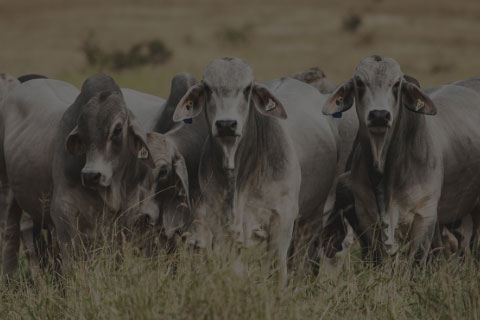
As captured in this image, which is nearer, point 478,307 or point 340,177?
point 478,307

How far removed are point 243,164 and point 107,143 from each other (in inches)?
37.9

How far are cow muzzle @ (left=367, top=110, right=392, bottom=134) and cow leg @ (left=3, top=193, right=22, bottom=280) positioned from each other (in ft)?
12.3

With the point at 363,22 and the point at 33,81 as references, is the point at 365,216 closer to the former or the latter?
the point at 33,81

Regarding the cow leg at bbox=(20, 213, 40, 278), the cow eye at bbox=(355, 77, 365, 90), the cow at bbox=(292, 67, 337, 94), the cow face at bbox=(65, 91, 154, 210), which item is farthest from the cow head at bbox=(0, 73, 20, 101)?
the cow eye at bbox=(355, 77, 365, 90)

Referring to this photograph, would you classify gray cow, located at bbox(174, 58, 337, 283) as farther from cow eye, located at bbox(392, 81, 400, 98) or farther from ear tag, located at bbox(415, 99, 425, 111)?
ear tag, located at bbox(415, 99, 425, 111)

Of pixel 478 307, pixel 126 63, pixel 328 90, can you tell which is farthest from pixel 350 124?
pixel 126 63

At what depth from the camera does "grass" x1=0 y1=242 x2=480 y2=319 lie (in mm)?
4836

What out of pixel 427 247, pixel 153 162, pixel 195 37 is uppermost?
pixel 153 162

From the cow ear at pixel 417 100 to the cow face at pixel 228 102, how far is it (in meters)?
1.02

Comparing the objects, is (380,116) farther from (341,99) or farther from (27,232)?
(27,232)

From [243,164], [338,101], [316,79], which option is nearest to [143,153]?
[243,164]

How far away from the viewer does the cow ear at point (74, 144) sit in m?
6.63

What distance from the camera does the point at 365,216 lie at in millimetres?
7320

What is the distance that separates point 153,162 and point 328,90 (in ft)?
12.7
